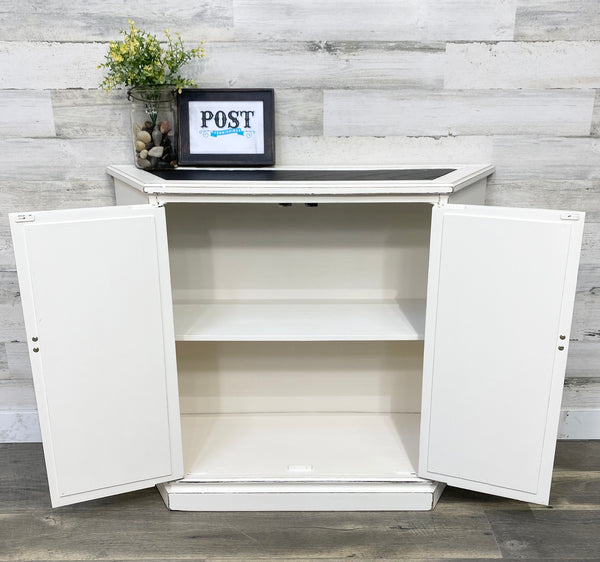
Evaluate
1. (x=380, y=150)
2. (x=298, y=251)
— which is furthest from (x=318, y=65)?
(x=298, y=251)

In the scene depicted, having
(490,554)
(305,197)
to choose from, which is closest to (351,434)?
(490,554)

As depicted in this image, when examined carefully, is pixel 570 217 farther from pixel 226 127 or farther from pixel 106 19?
pixel 106 19

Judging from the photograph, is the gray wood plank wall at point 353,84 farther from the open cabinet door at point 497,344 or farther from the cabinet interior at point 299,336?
the open cabinet door at point 497,344

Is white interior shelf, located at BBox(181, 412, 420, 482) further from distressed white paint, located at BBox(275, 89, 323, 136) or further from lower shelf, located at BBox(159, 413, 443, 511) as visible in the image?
distressed white paint, located at BBox(275, 89, 323, 136)

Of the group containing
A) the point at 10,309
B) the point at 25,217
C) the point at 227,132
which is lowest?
the point at 10,309

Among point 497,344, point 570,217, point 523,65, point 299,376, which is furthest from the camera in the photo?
point 299,376

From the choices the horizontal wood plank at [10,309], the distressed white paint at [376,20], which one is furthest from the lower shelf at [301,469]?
the distressed white paint at [376,20]

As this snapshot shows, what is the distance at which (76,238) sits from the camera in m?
1.49

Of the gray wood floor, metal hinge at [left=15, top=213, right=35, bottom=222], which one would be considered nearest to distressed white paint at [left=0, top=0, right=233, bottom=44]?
metal hinge at [left=15, top=213, right=35, bottom=222]

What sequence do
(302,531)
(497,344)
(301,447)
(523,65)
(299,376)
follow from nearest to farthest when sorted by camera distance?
(497,344) < (302,531) < (523,65) < (301,447) < (299,376)

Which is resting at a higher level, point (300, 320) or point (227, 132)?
point (227, 132)

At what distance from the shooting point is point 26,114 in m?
1.83

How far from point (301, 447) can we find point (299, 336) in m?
0.39

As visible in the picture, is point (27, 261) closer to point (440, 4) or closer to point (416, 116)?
point (416, 116)
